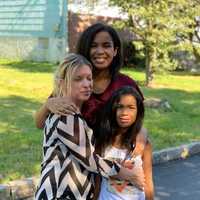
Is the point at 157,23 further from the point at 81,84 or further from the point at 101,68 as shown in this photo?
the point at 81,84

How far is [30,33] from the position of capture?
25547 mm

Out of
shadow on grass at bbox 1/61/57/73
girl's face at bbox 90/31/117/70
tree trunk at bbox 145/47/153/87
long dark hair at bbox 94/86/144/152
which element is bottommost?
shadow on grass at bbox 1/61/57/73

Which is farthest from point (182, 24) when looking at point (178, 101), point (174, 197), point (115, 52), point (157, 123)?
point (115, 52)

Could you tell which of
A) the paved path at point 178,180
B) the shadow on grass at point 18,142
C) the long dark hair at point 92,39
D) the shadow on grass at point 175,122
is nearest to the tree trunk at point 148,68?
the shadow on grass at point 175,122

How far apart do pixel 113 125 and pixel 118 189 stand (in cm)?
34

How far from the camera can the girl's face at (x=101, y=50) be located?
2779 millimetres

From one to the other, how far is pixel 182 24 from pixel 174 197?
436 inches

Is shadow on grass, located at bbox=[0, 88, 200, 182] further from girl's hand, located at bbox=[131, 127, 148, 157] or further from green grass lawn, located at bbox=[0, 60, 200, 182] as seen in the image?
girl's hand, located at bbox=[131, 127, 148, 157]

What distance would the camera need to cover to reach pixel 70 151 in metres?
2.45

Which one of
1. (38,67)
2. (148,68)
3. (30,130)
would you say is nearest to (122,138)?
(30,130)

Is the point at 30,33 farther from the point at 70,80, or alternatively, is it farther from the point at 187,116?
the point at 70,80

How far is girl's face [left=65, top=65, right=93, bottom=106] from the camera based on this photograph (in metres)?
2.51

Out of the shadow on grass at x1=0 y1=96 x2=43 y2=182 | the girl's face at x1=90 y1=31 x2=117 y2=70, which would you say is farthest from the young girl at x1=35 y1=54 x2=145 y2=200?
the shadow on grass at x1=0 y1=96 x2=43 y2=182

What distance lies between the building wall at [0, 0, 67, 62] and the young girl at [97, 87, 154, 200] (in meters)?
20.7
